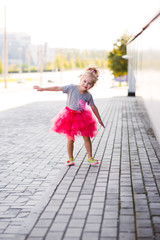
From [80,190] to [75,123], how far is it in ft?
4.66

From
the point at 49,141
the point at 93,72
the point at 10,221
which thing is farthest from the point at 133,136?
the point at 10,221

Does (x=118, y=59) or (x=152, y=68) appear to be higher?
(x=118, y=59)

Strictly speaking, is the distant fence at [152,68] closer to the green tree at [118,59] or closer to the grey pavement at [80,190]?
the grey pavement at [80,190]

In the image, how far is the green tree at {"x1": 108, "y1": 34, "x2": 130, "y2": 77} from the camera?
116 feet

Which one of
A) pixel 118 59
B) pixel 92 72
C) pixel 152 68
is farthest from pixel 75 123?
pixel 118 59

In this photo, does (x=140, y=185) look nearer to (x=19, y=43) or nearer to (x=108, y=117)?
(x=108, y=117)

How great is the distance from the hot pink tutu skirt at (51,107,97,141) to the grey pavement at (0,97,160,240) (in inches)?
20.0

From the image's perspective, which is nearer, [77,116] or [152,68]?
[77,116]

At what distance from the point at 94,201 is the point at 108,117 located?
8.29 meters

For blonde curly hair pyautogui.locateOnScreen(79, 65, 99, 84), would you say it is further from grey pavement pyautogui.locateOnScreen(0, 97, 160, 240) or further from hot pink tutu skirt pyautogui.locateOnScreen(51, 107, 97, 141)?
grey pavement pyautogui.locateOnScreen(0, 97, 160, 240)

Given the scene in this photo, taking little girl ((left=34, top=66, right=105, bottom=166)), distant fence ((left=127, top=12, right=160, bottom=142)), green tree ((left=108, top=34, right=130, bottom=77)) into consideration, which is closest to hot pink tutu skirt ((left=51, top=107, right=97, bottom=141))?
little girl ((left=34, top=66, right=105, bottom=166))

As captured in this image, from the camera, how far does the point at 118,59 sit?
117ft

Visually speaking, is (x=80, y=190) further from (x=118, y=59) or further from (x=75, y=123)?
(x=118, y=59)

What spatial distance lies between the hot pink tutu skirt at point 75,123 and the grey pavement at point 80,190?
51 centimetres
